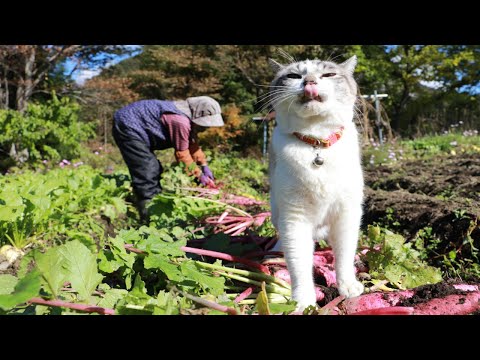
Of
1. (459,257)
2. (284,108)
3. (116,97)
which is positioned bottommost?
(459,257)

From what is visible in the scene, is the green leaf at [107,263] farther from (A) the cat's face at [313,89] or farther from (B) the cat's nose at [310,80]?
(B) the cat's nose at [310,80]

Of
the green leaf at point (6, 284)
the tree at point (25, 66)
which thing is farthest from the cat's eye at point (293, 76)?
the tree at point (25, 66)

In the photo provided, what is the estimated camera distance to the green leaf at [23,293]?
115 centimetres

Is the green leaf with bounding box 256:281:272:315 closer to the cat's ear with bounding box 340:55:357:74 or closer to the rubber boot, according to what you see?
the cat's ear with bounding box 340:55:357:74

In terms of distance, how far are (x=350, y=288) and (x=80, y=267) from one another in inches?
48.8

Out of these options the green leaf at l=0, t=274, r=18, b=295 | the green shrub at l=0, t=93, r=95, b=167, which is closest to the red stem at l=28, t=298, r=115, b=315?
the green leaf at l=0, t=274, r=18, b=295

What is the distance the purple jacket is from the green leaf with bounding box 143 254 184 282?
3278 mm

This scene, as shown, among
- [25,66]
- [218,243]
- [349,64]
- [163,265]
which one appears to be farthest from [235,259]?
[25,66]

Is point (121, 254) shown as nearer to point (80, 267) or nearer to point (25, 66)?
point (80, 267)

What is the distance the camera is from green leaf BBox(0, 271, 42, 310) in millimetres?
1152

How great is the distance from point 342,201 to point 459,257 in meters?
1.24

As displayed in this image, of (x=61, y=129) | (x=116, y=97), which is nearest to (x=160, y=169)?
(x=61, y=129)

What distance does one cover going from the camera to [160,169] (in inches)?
205
